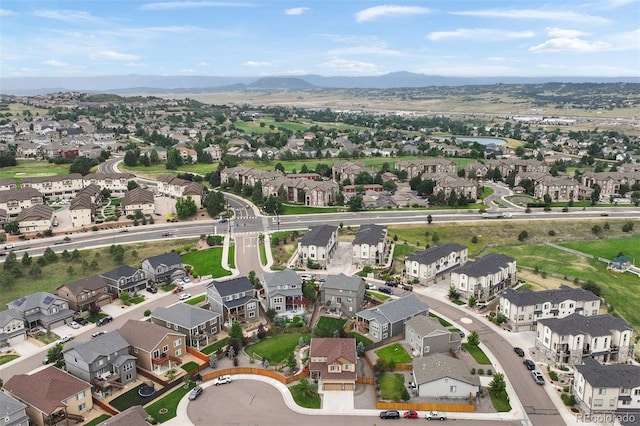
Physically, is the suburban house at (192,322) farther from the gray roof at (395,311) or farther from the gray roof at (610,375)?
the gray roof at (610,375)

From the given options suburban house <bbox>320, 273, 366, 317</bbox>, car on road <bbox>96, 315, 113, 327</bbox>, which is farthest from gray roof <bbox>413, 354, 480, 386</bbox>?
car on road <bbox>96, 315, 113, 327</bbox>

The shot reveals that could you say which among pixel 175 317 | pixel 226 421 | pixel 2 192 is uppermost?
pixel 2 192

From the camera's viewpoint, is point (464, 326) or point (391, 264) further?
point (391, 264)

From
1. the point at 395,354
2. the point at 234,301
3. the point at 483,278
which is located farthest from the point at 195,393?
the point at 483,278

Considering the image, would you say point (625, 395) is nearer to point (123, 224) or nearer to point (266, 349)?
point (266, 349)

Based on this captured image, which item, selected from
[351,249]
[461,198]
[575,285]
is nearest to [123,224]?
[351,249]

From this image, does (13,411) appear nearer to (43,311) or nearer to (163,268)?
(43,311)
